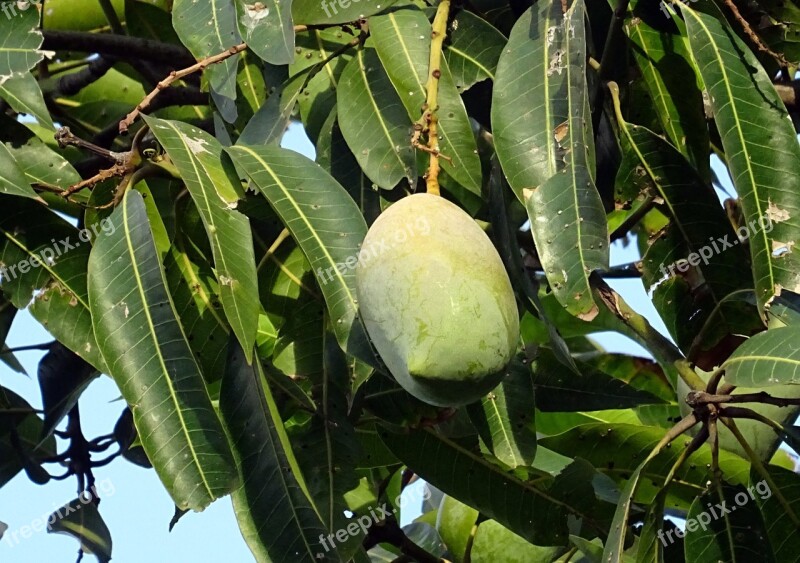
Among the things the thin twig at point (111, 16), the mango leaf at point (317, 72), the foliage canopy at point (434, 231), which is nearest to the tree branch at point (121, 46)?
the thin twig at point (111, 16)

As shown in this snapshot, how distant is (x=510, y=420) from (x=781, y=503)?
0.33 meters

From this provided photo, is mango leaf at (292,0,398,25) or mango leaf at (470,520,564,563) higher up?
mango leaf at (292,0,398,25)

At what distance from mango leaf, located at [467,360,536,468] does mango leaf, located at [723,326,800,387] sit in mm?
250

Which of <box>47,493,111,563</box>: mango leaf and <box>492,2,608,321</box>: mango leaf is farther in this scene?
<box>47,493,111,563</box>: mango leaf

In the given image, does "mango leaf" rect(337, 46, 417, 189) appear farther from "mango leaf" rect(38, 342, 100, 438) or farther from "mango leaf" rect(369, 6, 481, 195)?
"mango leaf" rect(38, 342, 100, 438)

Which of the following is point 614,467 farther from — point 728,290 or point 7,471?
point 7,471

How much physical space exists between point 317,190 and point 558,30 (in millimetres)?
336

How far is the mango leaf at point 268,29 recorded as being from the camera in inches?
47.0

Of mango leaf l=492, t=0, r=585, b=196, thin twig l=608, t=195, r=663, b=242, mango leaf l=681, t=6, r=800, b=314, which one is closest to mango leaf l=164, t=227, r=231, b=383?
mango leaf l=492, t=0, r=585, b=196

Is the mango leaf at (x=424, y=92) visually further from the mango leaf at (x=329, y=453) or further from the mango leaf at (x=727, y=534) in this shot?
the mango leaf at (x=727, y=534)

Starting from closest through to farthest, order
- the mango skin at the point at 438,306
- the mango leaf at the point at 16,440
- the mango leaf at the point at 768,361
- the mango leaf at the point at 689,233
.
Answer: the mango skin at the point at 438,306, the mango leaf at the point at 768,361, the mango leaf at the point at 689,233, the mango leaf at the point at 16,440

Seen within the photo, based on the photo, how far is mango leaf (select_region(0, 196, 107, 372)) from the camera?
1.35m

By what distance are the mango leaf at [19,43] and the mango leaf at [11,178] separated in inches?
4.9

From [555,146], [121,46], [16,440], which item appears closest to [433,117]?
[555,146]
